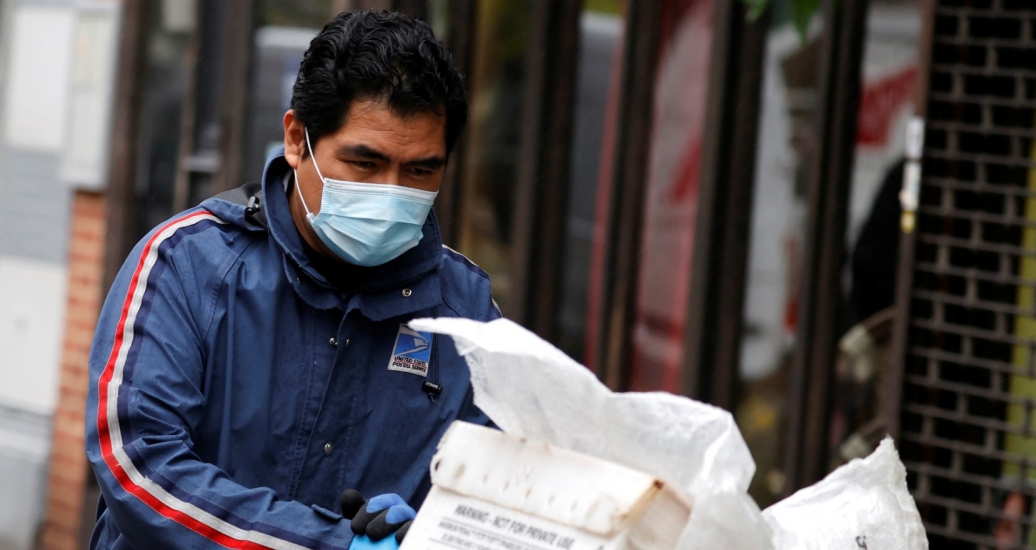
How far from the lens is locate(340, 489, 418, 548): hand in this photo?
203 cm

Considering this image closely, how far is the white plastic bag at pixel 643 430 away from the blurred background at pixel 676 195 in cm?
219

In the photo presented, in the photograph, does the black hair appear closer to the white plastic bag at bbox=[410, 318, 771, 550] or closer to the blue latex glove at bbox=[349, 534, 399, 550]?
the white plastic bag at bbox=[410, 318, 771, 550]

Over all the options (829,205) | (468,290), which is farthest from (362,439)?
(829,205)

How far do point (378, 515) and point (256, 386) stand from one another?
16.5 inches

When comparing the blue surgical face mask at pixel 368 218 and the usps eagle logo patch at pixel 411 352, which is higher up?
the blue surgical face mask at pixel 368 218

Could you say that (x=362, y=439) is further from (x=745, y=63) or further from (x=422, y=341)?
(x=745, y=63)

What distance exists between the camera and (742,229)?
4828 millimetres

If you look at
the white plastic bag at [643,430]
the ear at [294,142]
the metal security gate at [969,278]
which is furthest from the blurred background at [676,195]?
the white plastic bag at [643,430]

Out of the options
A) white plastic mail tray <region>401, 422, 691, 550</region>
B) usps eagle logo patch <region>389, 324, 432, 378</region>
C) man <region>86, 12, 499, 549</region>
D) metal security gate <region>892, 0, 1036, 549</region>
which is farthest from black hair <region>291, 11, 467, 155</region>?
metal security gate <region>892, 0, 1036, 549</region>

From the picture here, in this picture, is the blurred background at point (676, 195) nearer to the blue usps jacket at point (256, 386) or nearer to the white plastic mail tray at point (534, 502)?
the blue usps jacket at point (256, 386)

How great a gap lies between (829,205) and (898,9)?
3.26 feet

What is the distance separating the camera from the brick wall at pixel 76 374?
21.5ft

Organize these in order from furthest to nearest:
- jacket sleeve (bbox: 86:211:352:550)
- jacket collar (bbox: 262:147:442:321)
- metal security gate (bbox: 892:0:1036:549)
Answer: metal security gate (bbox: 892:0:1036:549) → jacket collar (bbox: 262:147:442:321) → jacket sleeve (bbox: 86:211:352:550)

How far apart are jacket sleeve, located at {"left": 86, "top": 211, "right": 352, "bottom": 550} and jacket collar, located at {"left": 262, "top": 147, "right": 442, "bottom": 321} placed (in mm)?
203
